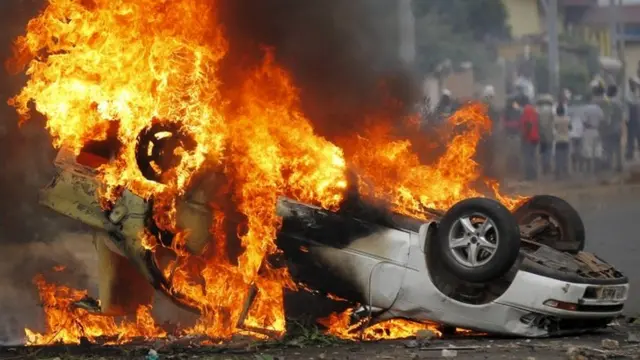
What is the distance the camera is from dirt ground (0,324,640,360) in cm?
938

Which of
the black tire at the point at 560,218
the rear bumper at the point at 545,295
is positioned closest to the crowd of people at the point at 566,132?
the black tire at the point at 560,218

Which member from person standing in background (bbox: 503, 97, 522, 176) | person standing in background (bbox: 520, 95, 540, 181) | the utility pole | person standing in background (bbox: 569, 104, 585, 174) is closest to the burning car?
person standing in background (bbox: 503, 97, 522, 176)

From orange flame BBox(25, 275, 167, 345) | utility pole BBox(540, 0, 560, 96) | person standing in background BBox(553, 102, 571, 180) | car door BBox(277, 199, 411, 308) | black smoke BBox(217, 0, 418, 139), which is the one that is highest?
utility pole BBox(540, 0, 560, 96)

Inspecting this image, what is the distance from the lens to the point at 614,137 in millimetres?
28500

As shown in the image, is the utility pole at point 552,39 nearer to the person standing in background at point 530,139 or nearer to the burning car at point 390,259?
the person standing in background at point 530,139

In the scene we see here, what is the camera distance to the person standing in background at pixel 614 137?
2821cm

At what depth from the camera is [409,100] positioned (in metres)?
13.8

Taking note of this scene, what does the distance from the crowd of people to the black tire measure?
13189 mm

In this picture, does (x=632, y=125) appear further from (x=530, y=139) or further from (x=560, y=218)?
(x=560, y=218)

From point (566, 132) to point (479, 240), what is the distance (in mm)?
18002

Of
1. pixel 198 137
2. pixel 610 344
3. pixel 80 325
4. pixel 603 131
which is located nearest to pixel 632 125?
pixel 603 131

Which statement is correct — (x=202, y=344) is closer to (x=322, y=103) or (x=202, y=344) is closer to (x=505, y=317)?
(x=505, y=317)

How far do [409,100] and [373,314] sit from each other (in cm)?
426

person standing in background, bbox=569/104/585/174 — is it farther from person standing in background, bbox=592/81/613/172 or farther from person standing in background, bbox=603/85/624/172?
person standing in background, bbox=603/85/624/172
